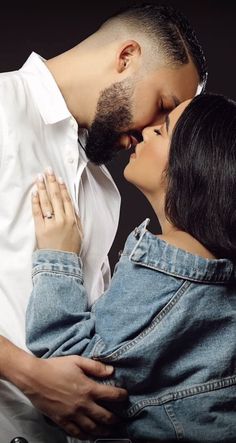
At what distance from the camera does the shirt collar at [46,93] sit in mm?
2033

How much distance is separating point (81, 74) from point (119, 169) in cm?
111

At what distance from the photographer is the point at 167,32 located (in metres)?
2.22

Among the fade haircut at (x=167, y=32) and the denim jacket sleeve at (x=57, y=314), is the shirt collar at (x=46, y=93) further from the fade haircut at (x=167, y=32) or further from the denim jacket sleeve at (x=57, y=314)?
the denim jacket sleeve at (x=57, y=314)

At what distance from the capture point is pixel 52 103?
2.05 m

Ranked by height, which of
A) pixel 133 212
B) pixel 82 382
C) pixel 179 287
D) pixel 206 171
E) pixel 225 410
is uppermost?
pixel 206 171

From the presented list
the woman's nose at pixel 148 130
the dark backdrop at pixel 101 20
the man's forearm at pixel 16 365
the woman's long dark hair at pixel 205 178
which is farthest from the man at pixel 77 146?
the dark backdrop at pixel 101 20

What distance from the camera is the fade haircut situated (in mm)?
2188

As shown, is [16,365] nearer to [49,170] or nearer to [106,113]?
[49,170]

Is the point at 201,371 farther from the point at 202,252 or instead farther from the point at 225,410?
the point at 202,252

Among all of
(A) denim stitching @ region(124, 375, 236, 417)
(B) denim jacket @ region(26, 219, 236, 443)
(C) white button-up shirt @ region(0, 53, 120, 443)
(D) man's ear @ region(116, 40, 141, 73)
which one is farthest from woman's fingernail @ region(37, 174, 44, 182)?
(A) denim stitching @ region(124, 375, 236, 417)


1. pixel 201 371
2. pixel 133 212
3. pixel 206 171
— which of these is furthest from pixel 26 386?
pixel 133 212

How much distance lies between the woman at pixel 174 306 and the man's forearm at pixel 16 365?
0.18 ft

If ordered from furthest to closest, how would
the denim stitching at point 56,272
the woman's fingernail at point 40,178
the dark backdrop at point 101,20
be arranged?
the dark backdrop at point 101,20 → the woman's fingernail at point 40,178 → the denim stitching at point 56,272

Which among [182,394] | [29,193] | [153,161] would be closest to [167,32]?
[153,161]
